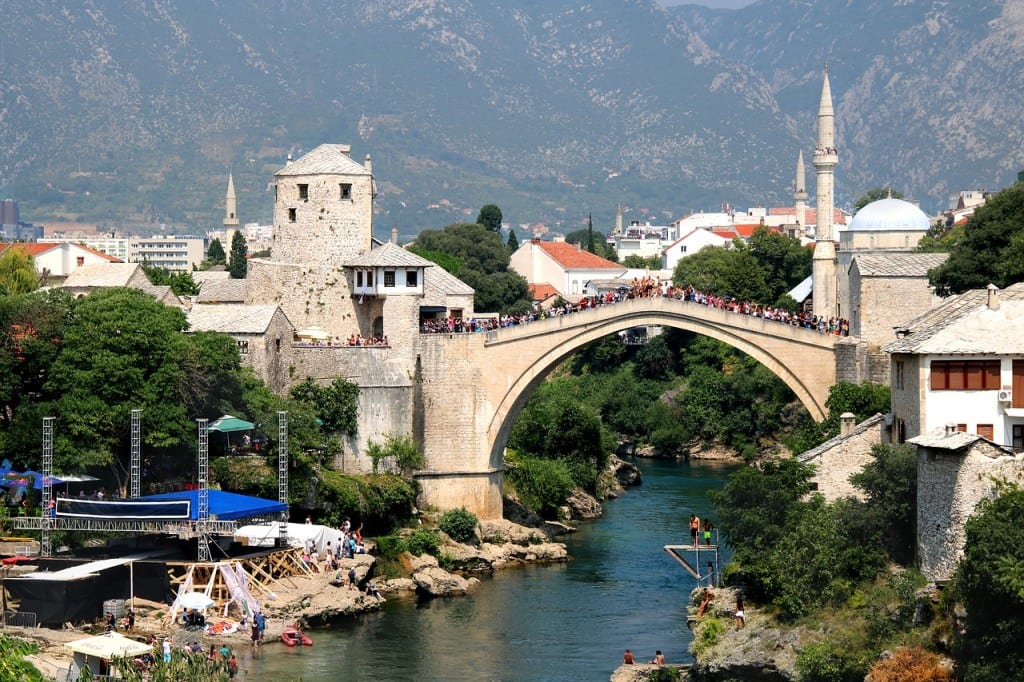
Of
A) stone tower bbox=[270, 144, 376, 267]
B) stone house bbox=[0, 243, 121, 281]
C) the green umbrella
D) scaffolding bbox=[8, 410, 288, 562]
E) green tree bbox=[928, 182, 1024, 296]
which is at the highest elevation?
stone house bbox=[0, 243, 121, 281]

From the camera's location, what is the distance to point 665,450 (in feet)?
266

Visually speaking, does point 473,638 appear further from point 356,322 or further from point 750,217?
point 750,217

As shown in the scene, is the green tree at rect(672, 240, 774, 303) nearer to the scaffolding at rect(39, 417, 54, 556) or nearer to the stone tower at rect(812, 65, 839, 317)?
the stone tower at rect(812, 65, 839, 317)

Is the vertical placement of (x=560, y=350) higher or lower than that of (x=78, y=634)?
higher

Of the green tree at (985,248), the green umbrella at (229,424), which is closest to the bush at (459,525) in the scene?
the green umbrella at (229,424)

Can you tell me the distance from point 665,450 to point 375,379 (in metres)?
28.6

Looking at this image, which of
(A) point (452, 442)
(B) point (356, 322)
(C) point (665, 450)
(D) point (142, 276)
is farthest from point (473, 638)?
(C) point (665, 450)

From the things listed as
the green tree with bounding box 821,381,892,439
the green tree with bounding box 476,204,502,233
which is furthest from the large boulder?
the green tree with bounding box 476,204,502,233

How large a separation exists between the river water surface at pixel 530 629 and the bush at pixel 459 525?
1990 millimetres

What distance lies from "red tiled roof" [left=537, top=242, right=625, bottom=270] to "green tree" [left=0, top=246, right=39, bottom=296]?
59.7 meters

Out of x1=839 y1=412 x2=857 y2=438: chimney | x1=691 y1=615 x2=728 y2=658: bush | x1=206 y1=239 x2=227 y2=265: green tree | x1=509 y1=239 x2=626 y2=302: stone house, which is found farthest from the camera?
x1=206 y1=239 x2=227 y2=265: green tree

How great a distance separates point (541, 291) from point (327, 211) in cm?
6136

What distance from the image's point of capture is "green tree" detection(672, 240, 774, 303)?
92312 mm

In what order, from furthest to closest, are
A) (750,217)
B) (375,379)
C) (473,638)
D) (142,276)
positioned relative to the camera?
1. (750,217)
2. (142,276)
3. (375,379)
4. (473,638)
